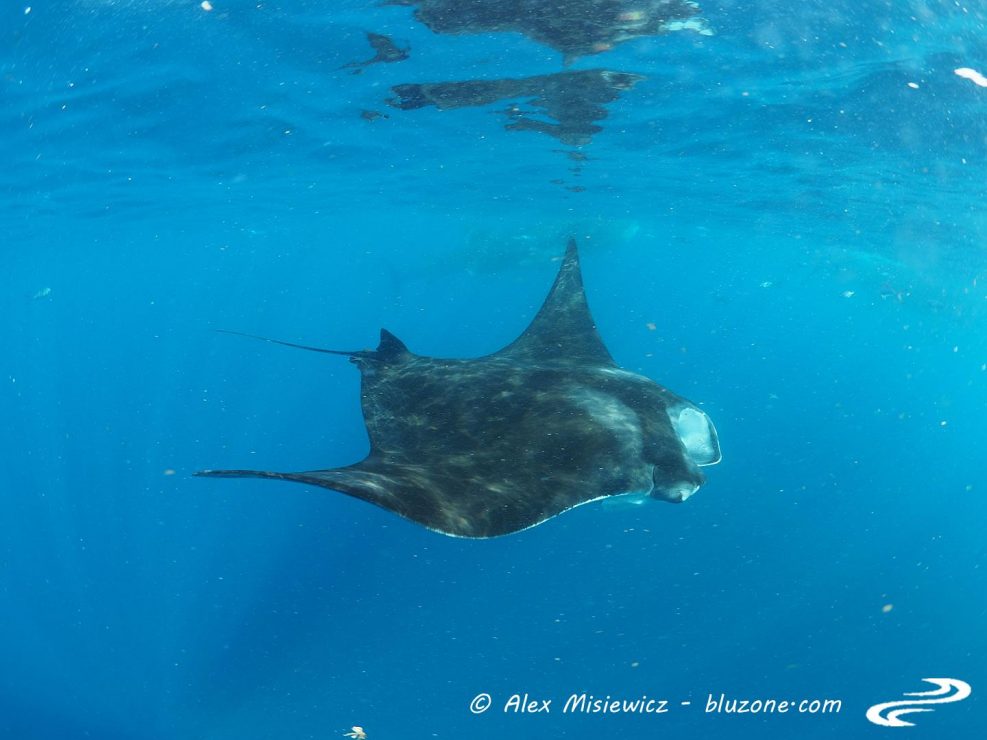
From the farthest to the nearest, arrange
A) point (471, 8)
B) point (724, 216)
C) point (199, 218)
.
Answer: point (199, 218), point (724, 216), point (471, 8)

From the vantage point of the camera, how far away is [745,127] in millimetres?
17641

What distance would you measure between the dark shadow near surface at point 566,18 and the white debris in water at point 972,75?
201 inches

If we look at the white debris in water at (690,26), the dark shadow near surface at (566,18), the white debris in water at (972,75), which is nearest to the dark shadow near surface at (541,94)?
the dark shadow near surface at (566,18)

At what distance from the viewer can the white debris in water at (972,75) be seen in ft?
40.1

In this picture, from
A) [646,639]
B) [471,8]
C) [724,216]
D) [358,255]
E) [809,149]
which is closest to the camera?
[471,8]

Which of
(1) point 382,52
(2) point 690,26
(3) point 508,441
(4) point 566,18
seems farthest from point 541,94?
(3) point 508,441

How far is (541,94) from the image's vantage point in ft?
51.8

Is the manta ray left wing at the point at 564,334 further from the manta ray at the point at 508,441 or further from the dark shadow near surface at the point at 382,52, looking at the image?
the dark shadow near surface at the point at 382,52

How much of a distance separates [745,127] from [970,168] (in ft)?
22.0

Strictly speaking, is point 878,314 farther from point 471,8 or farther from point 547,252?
point 471,8

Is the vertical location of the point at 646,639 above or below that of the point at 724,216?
below

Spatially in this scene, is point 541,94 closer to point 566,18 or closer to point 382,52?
point 382,52

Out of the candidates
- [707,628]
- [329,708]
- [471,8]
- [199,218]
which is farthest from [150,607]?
[199,218]

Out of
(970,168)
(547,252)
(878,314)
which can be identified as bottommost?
(878,314)
